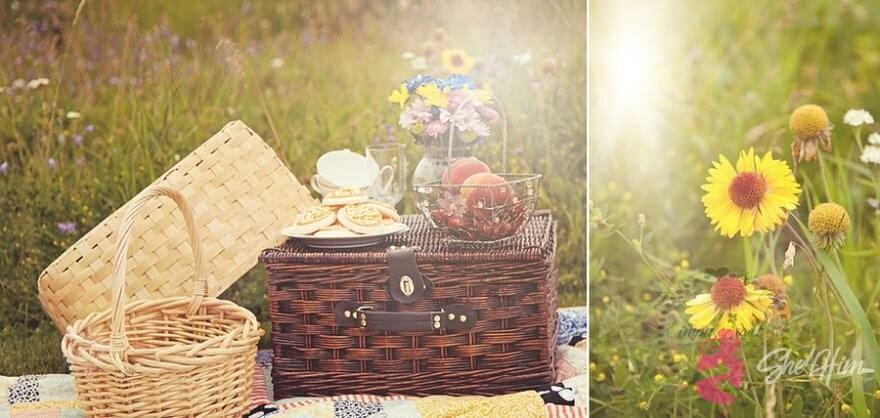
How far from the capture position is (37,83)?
2.79m

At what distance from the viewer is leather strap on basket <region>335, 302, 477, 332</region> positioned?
254 cm

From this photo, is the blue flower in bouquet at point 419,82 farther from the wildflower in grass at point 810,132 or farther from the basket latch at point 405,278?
the wildflower in grass at point 810,132

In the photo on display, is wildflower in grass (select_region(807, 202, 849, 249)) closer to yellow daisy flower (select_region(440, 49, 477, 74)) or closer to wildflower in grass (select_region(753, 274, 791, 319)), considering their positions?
wildflower in grass (select_region(753, 274, 791, 319))

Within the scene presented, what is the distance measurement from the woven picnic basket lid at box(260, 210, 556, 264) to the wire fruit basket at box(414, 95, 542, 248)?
3cm

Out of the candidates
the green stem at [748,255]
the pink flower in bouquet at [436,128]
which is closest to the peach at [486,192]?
the pink flower in bouquet at [436,128]

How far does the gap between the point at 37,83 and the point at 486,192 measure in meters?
1.19

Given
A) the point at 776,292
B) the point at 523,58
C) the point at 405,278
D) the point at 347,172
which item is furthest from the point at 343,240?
the point at 776,292

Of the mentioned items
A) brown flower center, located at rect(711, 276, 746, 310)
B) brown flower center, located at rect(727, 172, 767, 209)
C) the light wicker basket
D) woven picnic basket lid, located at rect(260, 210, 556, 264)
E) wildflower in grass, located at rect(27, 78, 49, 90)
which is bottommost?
the light wicker basket

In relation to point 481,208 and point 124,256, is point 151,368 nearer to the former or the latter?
point 124,256

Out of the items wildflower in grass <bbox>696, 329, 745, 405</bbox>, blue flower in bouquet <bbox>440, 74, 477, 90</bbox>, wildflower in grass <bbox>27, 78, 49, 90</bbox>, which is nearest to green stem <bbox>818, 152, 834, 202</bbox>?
wildflower in grass <bbox>696, 329, 745, 405</bbox>

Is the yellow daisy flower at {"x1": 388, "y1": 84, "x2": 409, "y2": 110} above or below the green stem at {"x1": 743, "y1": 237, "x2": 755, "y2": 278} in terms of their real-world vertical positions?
above

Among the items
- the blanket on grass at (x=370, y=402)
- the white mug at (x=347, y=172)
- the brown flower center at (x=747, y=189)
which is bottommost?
the blanket on grass at (x=370, y=402)

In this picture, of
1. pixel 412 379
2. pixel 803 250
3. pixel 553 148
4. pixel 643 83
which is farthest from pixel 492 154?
pixel 803 250

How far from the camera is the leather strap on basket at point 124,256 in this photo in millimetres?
2314
